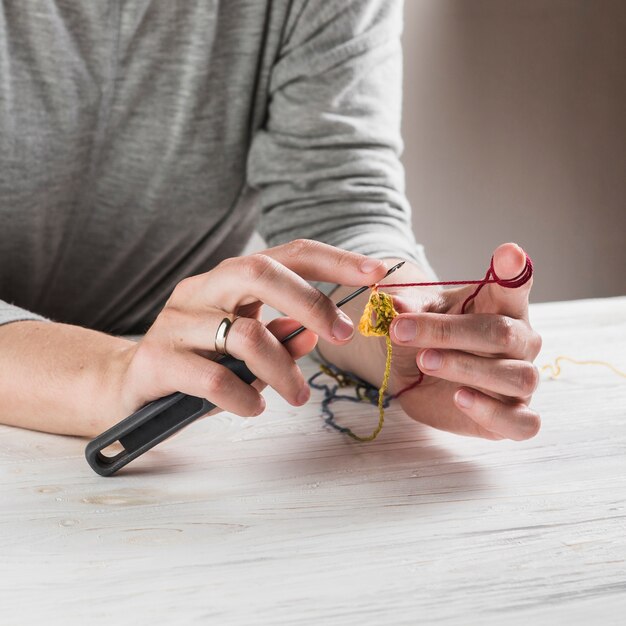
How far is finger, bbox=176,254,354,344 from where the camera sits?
0.68 metres

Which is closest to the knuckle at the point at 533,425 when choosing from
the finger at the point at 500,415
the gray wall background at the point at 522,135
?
the finger at the point at 500,415

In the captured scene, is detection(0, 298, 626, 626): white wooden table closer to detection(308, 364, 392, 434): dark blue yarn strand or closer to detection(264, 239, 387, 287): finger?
detection(308, 364, 392, 434): dark blue yarn strand

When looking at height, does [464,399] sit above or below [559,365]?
above

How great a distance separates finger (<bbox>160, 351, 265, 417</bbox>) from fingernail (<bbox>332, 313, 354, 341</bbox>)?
0.10 meters

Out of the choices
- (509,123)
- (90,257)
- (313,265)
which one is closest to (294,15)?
(90,257)

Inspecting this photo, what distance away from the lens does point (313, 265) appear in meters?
0.72

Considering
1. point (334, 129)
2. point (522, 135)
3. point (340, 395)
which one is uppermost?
point (334, 129)

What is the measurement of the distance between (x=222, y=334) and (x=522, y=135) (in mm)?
2300

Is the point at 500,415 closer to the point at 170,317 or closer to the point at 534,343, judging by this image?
the point at 534,343

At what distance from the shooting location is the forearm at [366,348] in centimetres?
90

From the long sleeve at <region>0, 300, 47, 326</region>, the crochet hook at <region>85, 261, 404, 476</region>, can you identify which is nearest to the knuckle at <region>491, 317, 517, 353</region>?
the crochet hook at <region>85, 261, 404, 476</region>

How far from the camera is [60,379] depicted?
81 centimetres

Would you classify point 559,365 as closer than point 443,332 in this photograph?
No

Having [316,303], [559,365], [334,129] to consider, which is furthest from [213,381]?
[334,129]
